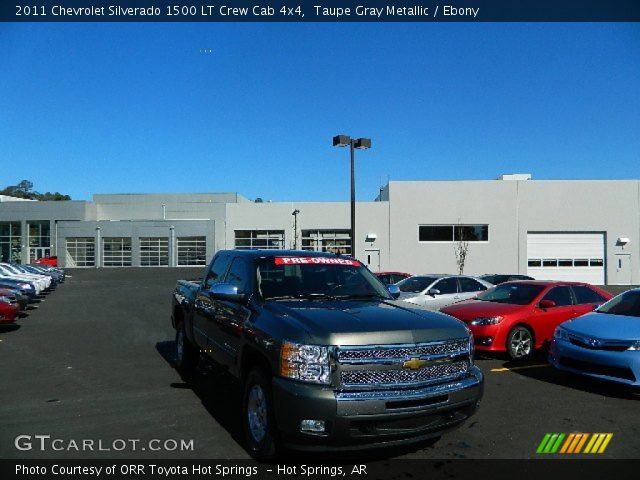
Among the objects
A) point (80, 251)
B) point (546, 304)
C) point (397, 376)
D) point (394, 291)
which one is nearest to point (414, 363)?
point (397, 376)

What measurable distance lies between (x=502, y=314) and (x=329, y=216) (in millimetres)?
31446

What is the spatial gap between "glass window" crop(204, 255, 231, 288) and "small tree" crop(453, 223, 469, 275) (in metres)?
29.3

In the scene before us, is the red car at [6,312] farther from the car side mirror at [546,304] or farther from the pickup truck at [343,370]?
the car side mirror at [546,304]

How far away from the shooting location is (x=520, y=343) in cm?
916

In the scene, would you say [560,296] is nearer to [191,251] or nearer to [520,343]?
[520,343]

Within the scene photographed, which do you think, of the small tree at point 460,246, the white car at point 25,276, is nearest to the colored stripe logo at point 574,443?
the white car at point 25,276

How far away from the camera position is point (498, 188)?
3603 centimetres

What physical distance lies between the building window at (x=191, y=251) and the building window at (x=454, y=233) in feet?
63.6

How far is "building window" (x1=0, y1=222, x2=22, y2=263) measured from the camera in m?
50.0

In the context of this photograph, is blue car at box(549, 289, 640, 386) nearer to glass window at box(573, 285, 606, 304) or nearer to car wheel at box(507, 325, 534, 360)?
car wheel at box(507, 325, 534, 360)

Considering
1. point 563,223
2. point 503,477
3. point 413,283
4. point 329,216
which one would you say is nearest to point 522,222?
point 563,223

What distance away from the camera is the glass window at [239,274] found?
5.62 meters

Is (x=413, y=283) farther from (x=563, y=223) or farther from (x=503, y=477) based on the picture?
(x=563, y=223)
